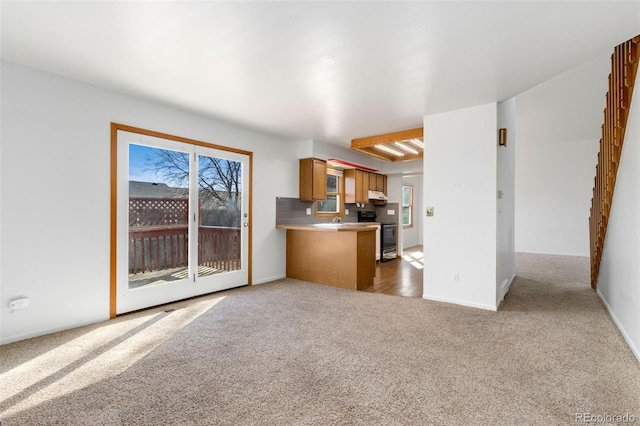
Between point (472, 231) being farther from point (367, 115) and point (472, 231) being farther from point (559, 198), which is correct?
point (559, 198)

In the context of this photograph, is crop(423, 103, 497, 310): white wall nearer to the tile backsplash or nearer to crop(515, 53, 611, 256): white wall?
the tile backsplash

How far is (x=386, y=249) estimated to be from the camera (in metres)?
6.96

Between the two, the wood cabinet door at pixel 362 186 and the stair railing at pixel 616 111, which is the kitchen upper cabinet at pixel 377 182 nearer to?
the wood cabinet door at pixel 362 186

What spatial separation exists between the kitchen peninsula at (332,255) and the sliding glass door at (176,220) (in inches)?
35.5

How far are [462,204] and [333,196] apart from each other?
325 centimetres

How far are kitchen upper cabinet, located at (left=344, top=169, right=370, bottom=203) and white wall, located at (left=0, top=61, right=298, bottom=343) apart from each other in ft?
13.5

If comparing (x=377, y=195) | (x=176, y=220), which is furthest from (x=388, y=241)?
(x=176, y=220)

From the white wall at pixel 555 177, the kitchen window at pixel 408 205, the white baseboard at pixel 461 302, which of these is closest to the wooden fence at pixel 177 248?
the white baseboard at pixel 461 302

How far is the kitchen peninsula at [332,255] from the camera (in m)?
4.37

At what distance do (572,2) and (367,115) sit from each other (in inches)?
89.1

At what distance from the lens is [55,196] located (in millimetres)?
2750

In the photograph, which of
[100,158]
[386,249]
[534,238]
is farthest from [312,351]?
[534,238]

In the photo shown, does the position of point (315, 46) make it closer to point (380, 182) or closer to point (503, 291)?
point (503, 291)

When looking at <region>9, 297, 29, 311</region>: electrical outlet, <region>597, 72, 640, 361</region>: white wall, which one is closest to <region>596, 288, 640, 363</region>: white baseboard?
<region>597, 72, 640, 361</region>: white wall
